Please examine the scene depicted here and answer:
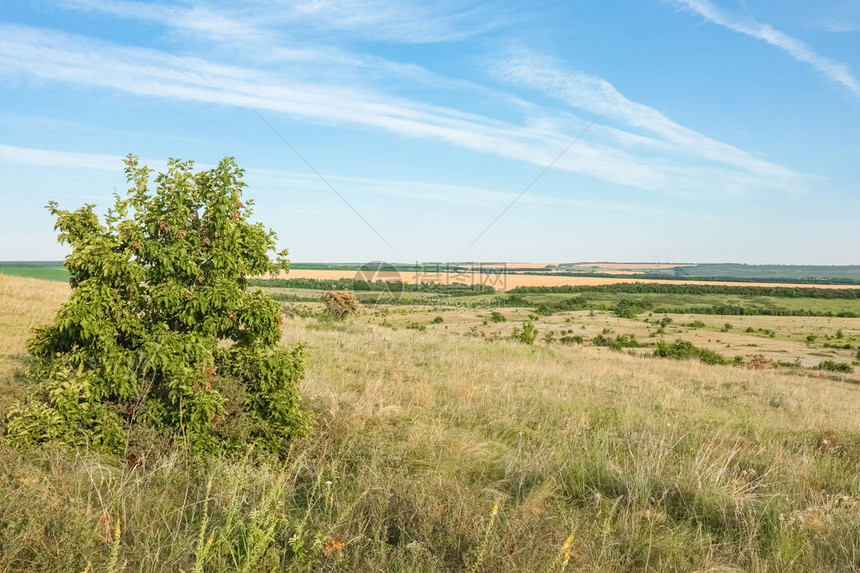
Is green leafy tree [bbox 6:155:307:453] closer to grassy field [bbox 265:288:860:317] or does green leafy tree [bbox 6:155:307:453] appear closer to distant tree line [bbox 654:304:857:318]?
grassy field [bbox 265:288:860:317]

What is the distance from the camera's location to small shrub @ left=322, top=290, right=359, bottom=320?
29.5 meters

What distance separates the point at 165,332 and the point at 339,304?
24357 millimetres

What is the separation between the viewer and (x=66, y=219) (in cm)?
576

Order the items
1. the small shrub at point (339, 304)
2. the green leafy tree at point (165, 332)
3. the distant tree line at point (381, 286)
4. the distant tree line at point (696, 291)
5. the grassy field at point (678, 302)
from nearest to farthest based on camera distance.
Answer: the green leafy tree at point (165, 332), the small shrub at point (339, 304), the distant tree line at point (381, 286), the grassy field at point (678, 302), the distant tree line at point (696, 291)

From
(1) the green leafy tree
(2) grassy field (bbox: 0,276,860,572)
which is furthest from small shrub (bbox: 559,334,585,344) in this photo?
(1) the green leafy tree

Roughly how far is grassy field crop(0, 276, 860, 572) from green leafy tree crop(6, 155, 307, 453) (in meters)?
0.38

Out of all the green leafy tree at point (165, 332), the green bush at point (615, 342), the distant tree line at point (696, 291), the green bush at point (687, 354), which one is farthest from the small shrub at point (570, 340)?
the distant tree line at point (696, 291)

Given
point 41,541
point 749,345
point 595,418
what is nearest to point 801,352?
point 749,345

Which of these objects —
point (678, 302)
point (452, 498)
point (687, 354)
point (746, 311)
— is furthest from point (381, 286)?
point (746, 311)

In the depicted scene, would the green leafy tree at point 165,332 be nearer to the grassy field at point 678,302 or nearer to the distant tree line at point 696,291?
the grassy field at point 678,302

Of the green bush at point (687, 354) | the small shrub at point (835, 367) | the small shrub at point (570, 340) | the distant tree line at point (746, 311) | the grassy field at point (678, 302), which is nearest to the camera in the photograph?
the green bush at point (687, 354)

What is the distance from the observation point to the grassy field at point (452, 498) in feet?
12.1

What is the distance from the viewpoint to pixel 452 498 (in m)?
4.62

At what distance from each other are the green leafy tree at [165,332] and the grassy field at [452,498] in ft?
1.23
